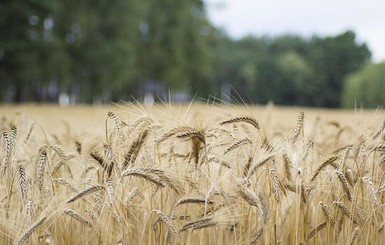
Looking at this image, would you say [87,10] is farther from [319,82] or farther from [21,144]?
[319,82]

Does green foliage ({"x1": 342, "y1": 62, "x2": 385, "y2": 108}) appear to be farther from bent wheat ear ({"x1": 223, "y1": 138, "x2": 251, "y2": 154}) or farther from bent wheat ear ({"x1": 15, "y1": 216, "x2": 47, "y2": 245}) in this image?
bent wheat ear ({"x1": 15, "y1": 216, "x2": 47, "y2": 245})

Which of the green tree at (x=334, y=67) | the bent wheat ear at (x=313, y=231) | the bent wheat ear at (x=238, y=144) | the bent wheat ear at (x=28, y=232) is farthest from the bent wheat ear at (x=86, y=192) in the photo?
the green tree at (x=334, y=67)

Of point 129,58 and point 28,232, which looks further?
point 129,58

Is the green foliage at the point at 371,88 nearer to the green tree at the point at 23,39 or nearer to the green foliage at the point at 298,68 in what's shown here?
the green tree at the point at 23,39

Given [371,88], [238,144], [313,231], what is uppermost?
[371,88]

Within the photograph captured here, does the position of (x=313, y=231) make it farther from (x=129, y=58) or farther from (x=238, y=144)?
(x=129, y=58)

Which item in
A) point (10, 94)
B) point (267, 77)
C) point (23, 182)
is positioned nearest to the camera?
point (23, 182)

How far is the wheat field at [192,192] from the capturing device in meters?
2.07

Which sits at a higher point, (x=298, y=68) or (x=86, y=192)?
(x=298, y=68)

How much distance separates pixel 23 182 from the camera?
208cm

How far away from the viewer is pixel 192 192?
224 cm

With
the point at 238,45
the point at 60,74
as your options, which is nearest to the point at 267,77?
the point at 238,45

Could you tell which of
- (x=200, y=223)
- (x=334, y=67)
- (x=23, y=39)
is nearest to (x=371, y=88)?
(x=23, y=39)

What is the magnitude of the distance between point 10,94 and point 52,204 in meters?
36.7
